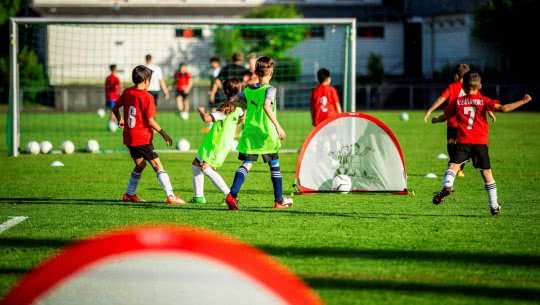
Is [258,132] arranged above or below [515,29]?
below

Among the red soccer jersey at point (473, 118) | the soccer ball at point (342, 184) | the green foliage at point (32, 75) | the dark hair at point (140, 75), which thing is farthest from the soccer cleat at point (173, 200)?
the green foliage at point (32, 75)

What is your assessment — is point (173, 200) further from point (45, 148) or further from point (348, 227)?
point (45, 148)

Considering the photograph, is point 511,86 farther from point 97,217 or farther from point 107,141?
point 97,217

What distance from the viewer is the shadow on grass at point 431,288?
6344mm

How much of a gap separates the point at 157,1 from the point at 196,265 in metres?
56.2

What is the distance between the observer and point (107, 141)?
25.0 m

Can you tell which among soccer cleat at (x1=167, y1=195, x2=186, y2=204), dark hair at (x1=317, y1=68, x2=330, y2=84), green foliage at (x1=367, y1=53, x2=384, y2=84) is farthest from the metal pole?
green foliage at (x1=367, y1=53, x2=384, y2=84)

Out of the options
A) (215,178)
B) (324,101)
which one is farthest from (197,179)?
(324,101)

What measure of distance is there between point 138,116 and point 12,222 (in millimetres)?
2349

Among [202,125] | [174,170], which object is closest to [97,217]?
[174,170]

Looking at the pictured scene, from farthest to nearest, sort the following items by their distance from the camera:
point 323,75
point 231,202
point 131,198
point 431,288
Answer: point 323,75, point 131,198, point 231,202, point 431,288

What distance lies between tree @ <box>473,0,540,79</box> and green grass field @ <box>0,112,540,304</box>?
32.8 m

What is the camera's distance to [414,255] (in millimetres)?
7887

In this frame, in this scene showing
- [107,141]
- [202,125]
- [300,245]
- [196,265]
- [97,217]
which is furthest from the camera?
[202,125]
